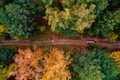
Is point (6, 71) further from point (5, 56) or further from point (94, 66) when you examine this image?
point (94, 66)

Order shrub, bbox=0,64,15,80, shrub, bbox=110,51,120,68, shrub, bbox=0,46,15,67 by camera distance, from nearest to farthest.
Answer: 1. shrub, bbox=0,64,15,80
2. shrub, bbox=110,51,120,68
3. shrub, bbox=0,46,15,67

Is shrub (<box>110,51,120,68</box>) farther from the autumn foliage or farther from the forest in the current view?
the autumn foliage

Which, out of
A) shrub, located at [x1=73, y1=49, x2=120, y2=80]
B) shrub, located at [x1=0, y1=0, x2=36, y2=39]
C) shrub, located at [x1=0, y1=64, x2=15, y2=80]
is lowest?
shrub, located at [x1=0, y1=64, x2=15, y2=80]

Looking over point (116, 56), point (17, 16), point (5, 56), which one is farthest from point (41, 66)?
point (116, 56)

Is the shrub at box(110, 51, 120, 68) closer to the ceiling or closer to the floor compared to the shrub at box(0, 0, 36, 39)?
closer to the floor

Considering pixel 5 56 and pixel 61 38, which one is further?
pixel 61 38

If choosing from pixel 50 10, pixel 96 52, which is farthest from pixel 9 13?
pixel 96 52

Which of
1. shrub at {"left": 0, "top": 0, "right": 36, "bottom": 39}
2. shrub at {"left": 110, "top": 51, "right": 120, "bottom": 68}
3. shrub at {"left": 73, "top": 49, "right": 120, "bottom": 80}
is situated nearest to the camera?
shrub at {"left": 73, "top": 49, "right": 120, "bottom": 80}

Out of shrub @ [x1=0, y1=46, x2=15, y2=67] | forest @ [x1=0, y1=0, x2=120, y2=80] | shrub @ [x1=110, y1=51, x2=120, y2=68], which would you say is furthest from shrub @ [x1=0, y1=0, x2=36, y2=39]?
shrub @ [x1=110, y1=51, x2=120, y2=68]
